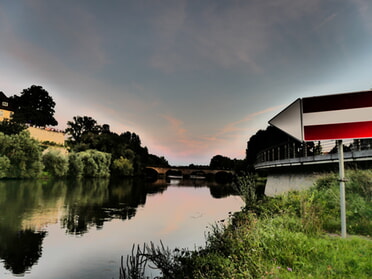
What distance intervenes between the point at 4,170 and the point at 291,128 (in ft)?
174

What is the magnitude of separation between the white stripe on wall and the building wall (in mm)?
84406

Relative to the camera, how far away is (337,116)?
15.2 ft

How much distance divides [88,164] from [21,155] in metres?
24.5

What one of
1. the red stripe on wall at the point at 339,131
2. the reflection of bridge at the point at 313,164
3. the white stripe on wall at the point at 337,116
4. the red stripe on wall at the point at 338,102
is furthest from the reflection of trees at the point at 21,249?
the reflection of bridge at the point at 313,164

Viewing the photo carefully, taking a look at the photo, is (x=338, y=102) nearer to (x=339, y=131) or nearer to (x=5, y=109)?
(x=339, y=131)

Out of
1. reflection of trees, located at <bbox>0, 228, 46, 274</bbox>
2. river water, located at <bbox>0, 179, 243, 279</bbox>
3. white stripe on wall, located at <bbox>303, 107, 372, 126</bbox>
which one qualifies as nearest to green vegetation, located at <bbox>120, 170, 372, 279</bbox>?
white stripe on wall, located at <bbox>303, 107, 372, 126</bbox>

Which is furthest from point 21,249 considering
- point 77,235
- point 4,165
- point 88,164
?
point 88,164

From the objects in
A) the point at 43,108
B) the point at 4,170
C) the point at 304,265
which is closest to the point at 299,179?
the point at 304,265

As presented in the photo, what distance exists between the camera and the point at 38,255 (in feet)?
40.2

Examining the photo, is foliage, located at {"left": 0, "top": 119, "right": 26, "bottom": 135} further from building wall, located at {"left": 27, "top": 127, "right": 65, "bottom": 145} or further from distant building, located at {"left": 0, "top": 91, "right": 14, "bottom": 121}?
distant building, located at {"left": 0, "top": 91, "right": 14, "bottom": 121}

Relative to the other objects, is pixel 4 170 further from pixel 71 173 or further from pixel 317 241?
pixel 317 241

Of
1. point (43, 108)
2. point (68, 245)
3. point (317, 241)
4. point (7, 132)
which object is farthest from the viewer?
point (43, 108)

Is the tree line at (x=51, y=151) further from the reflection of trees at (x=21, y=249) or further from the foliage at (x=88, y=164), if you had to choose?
the reflection of trees at (x=21, y=249)

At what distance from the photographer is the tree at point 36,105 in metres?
91.1
